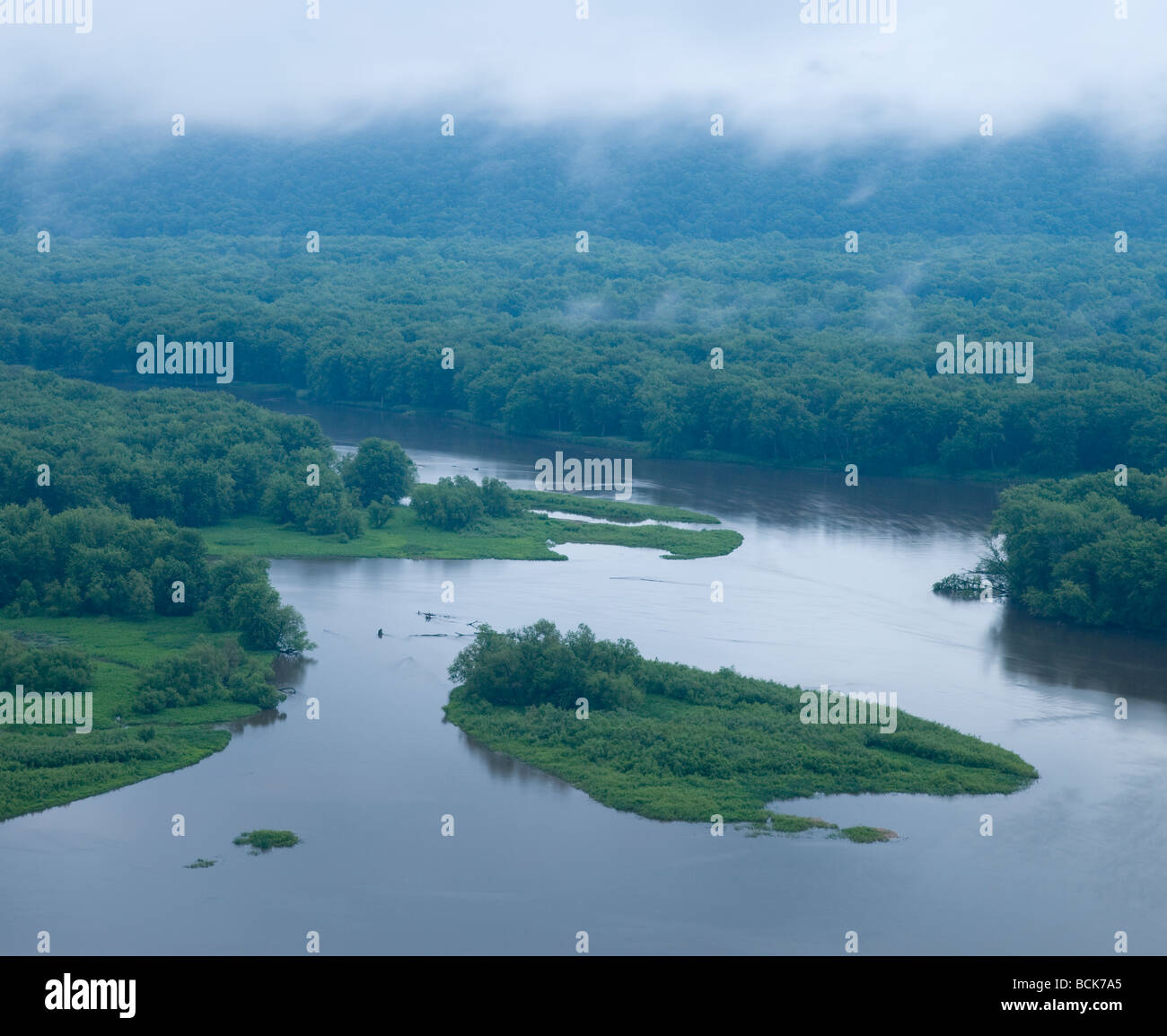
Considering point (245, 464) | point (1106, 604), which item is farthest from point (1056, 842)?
point (245, 464)

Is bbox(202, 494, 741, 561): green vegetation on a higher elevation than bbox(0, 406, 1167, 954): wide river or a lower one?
higher

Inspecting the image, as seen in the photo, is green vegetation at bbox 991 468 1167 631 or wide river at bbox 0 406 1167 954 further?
green vegetation at bbox 991 468 1167 631

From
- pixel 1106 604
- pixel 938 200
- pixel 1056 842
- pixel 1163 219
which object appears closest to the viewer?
pixel 1056 842

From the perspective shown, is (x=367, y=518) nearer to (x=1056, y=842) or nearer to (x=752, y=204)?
(x=1056, y=842)

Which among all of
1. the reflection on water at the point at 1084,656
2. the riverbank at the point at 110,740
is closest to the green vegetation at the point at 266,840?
the riverbank at the point at 110,740

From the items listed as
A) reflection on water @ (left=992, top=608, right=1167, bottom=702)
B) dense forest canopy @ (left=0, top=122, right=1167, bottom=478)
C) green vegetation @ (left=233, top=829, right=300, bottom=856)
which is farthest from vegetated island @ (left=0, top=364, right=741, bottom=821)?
dense forest canopy @ (left=0, top=122, right=1167, bottom=478)

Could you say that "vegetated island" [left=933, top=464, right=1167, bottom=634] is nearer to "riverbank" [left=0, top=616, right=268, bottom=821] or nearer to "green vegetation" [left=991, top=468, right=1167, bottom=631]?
"green vegetation" [left=991, top=468, right=1167, bottom=631]
